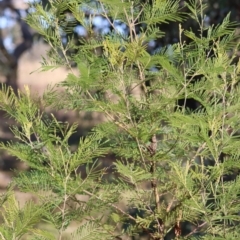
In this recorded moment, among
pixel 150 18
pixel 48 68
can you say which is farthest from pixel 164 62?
pixel 48 68

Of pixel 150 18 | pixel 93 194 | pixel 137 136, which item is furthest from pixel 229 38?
pixel 93 194

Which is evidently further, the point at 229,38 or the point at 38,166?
the point at 229,38

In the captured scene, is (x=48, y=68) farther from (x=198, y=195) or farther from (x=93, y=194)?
(x=198, y=195)

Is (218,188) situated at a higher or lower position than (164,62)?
lower

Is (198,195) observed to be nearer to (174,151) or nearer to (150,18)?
(174,151)

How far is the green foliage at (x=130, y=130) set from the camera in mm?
846

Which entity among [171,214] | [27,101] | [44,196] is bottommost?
[171,214]

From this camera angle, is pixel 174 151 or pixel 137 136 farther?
pixel 174 151

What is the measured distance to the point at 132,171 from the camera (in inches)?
34.5

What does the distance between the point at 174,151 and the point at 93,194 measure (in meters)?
0.18

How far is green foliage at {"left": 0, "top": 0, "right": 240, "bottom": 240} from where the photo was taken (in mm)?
846

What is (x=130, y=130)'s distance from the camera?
0.89 m

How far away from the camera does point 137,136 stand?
88 centimetres

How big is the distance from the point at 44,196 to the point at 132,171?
168 mm
